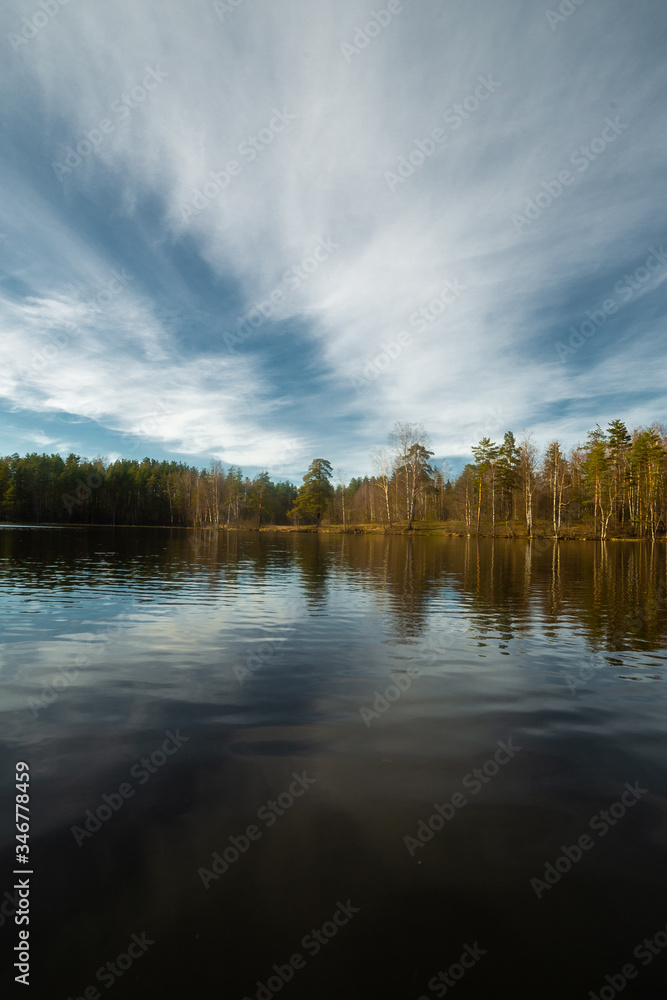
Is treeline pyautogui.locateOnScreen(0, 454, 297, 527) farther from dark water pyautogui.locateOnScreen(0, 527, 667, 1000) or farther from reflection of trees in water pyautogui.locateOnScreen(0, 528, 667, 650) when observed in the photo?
dark water pyautogui.locateOnScreen(0, 527, 667, 1000)

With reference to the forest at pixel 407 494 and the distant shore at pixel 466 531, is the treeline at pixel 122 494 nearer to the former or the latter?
the forest at pixel 407 494

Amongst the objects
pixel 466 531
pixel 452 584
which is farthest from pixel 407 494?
pixel 452 584

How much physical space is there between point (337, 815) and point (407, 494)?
82035 mm

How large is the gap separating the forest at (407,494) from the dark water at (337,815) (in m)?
62.9

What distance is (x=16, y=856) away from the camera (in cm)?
390

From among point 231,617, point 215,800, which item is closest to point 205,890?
point 215,800

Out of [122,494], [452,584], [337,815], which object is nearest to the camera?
[337,815]

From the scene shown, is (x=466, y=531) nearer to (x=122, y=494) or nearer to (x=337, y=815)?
(x=337, y=815)

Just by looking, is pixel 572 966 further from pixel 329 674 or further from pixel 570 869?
pixel 329 674

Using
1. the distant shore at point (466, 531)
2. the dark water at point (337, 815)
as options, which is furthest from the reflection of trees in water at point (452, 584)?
the distant shore at point (466, 531)

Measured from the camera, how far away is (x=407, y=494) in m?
85.4

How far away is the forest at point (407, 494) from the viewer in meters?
71.3

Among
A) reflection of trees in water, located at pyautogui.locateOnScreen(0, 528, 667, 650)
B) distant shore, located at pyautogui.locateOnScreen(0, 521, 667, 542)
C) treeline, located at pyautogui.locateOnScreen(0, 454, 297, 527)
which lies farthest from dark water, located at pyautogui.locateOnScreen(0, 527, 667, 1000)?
treeline, located at pyautogui.locateOnScreen(0, 454, 297, 527)

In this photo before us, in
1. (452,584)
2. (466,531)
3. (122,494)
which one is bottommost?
(452,584)
